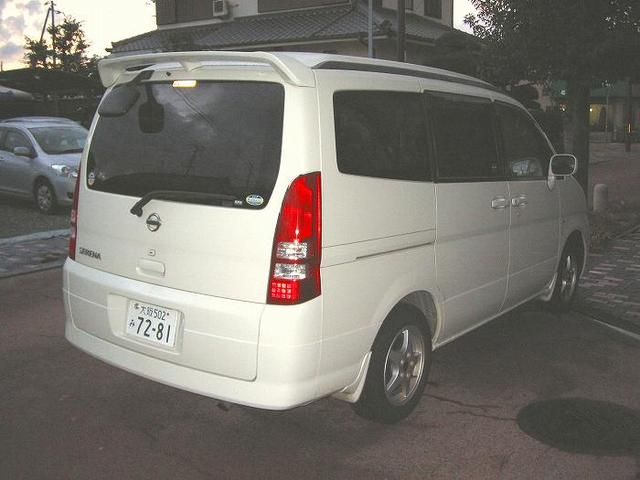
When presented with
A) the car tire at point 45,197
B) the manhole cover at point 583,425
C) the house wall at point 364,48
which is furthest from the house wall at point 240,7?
the manhole cover at point 583,425

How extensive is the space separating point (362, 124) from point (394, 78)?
1.52ft

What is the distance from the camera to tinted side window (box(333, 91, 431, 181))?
10.2 feet

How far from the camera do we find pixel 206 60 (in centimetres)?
315

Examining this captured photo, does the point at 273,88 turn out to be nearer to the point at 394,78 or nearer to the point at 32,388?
the point at 394,78

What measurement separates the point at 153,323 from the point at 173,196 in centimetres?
62

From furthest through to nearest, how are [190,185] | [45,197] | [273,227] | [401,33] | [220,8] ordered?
[220,8]
[401,33]
[45,197]
[190,185]
[273,227]

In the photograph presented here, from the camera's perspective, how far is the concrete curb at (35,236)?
29.3 ft

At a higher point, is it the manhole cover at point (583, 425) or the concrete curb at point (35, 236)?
the concrete curb at point (35, 236)

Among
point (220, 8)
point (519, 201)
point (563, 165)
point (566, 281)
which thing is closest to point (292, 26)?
point (220, 8)

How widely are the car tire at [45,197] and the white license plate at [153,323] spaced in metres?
8.78

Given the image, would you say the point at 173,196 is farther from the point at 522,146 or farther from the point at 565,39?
the point at 565,39

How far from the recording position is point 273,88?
2926 millimetres

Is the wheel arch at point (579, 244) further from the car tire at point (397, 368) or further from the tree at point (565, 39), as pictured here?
the tree at point (565, 39)

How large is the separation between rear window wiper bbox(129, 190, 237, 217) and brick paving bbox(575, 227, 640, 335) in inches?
155
